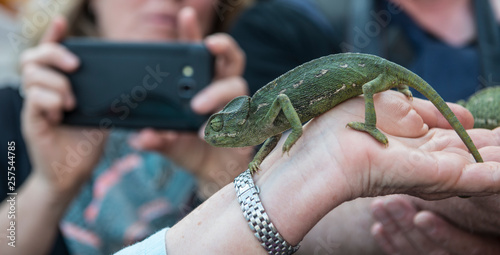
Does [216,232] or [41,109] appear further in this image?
[41,109]

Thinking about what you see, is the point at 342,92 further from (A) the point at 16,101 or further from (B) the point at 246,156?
(A) the point at 16,101

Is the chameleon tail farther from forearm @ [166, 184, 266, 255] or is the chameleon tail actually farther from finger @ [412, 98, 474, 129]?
forearm @ [166, 184, 266, 255]

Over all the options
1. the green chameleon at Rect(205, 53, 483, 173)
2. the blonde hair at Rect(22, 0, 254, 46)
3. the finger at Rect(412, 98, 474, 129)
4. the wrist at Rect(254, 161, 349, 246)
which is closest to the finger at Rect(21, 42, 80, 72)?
the blonde hair at Rect(22, 0, 254, 46)

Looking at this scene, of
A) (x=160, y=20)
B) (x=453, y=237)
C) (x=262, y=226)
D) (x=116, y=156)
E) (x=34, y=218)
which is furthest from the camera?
(x=116, y=156)

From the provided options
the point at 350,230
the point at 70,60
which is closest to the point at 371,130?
the point at 350,230

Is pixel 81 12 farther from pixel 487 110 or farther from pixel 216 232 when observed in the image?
pixel 487 110

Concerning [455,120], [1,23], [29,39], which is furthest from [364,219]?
[1,23]

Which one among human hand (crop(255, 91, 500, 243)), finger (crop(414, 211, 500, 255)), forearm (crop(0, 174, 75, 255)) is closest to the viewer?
human hand (crop(255, 91, 500, 243))
